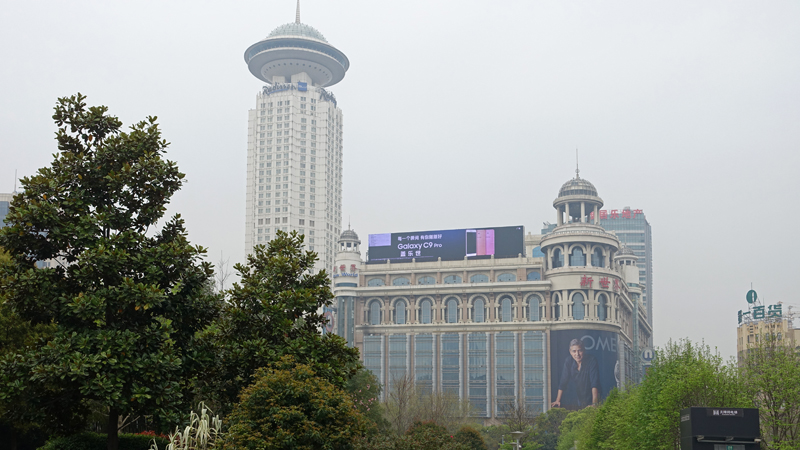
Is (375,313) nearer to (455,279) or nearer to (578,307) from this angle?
(455,279)

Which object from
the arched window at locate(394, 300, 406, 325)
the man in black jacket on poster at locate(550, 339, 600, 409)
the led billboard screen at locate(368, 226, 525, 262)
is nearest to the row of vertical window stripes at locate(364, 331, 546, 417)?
the arched window at locate(394, 300, 406, 325)

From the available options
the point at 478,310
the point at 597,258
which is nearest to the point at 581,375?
the point at 597,258

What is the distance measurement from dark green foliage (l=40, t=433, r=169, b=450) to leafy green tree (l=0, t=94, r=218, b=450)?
3.78 feet

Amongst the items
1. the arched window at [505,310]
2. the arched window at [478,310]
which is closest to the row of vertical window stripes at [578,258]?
the arched window at [505,310]

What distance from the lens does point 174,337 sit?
987 inches

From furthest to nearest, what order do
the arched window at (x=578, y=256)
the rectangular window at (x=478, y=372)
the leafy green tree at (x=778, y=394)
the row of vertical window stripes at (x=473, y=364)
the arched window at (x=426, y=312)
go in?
the arched window at (x=426, y=312), the rectangular window at (x=478, y=372), the row of vertical window stripes at (x=473, y=364), the arched window at (x=578, y=256), the leafy green tree at (x=778, y=394)

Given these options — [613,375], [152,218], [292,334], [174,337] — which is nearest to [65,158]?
[152,218]

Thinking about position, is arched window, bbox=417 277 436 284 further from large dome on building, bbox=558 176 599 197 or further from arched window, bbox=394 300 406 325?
large dome on building, bbox=558 176 599 197

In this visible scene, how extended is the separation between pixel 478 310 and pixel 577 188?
30.1m

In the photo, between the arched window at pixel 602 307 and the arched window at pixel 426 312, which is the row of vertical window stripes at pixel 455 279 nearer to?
the arched window at pixel 426 312

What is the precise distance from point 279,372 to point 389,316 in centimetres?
13702

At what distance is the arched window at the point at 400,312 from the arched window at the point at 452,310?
9.11m

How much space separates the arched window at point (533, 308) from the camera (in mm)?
Result: 147750

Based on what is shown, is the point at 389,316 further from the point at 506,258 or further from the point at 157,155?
the point at 157,155
